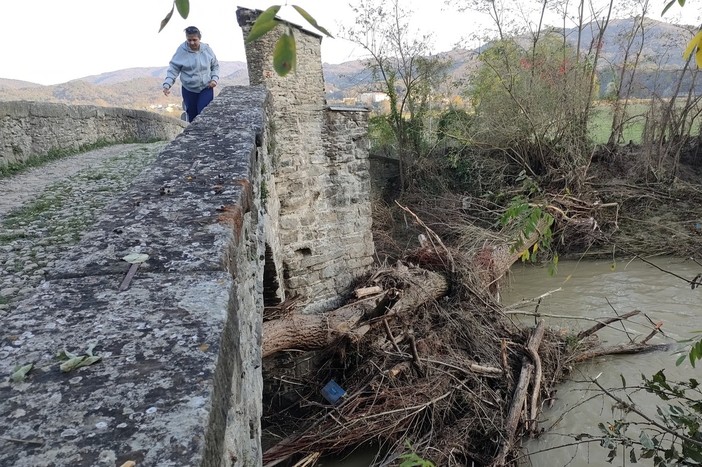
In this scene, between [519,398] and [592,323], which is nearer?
[519,398]

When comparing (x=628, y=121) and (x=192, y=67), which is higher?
(x=192, y=67)

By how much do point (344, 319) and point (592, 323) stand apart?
4.65 m

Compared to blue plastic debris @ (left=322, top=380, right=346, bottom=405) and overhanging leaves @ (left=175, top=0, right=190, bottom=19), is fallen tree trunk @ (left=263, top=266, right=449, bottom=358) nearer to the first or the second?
blue plastic debris @ (left=322, top=380, right=346, bottom=405)

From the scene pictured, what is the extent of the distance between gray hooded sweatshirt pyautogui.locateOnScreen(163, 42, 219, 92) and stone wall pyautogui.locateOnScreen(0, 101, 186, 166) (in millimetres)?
2480

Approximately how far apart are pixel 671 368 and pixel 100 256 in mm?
7803

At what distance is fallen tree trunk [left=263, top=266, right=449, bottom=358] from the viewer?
6160 mm

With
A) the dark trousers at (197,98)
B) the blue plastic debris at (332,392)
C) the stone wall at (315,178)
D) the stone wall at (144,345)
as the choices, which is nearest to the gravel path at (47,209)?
the stone wall at (144,345)

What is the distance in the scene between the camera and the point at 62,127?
816 cm

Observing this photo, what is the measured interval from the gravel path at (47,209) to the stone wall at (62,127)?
1.53 ft

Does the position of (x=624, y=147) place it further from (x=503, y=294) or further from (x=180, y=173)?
(x=180, y=173)

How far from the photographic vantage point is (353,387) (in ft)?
20.7

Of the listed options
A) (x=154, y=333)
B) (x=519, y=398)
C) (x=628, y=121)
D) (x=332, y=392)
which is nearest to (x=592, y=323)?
(x=519, y=398)

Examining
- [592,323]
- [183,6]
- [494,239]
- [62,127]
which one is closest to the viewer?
[183,6]

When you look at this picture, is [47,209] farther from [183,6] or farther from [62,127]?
[62,127]
